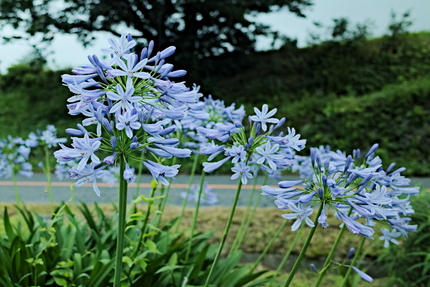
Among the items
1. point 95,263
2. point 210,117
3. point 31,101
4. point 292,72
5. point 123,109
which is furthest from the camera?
point 31,101

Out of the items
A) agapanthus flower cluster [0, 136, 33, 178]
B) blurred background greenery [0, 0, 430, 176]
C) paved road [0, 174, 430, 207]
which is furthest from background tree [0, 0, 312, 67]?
agapanthus flower cluster [0, 136, 33, 178]

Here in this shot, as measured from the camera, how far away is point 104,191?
943cm

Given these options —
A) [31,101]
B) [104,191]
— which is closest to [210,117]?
[104,191]

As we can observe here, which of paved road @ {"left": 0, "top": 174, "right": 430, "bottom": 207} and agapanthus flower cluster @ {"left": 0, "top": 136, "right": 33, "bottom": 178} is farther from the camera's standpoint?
paved road @ {"left": 0, "top": 174, "right": 430, "bottom": 207}

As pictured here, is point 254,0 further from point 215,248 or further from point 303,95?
point 215,248

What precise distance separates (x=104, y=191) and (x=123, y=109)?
8.24m

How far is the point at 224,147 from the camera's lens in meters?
1.95

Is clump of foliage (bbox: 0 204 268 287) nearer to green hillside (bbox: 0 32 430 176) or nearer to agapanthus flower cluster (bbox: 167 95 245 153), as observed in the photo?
Answer: agapanthus flower cluster (bbox: 167 95 245 153)

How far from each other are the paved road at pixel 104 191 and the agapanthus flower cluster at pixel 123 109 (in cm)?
623

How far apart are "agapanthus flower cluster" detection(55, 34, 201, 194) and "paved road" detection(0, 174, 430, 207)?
623cm

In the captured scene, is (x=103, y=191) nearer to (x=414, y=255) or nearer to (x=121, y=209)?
(x=414, y=255)

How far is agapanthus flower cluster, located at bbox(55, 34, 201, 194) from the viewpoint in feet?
5.02

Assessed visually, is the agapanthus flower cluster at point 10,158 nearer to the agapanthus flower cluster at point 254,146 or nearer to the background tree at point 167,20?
the agapanthus flower cluster at point 254,146

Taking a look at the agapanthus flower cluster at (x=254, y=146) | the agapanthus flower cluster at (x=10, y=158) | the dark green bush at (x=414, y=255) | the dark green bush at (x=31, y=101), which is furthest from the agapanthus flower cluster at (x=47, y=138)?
the dark green bush at (x=31, y=101)
